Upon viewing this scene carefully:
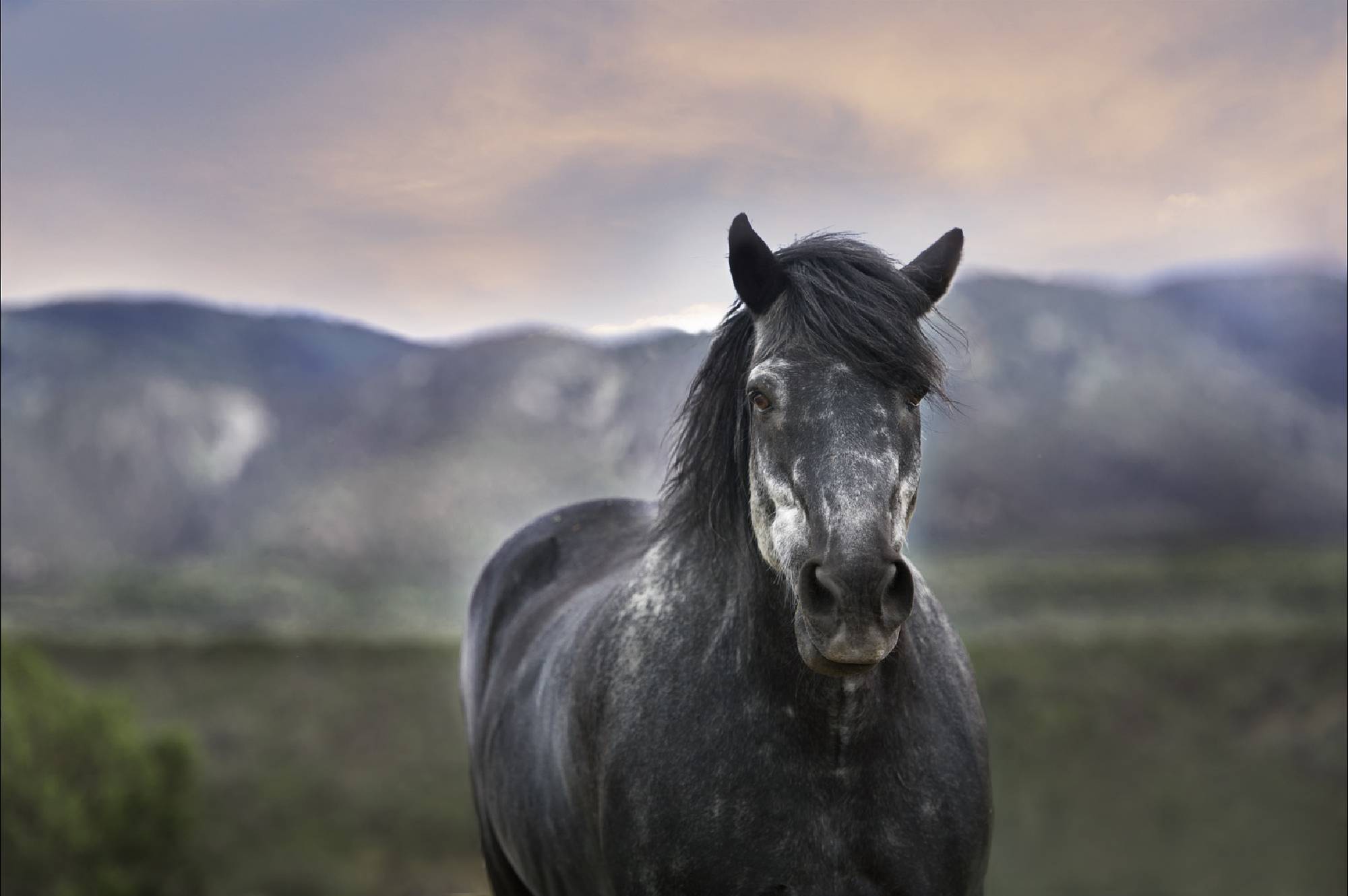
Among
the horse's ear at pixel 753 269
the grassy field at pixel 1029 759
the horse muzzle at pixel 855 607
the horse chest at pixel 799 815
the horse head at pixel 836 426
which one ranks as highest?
the horse's ear at pixel 753 269

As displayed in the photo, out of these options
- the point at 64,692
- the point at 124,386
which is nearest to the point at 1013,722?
the point at 64,692

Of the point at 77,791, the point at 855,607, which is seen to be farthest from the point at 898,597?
the point at 77,791

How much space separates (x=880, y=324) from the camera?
2988 mm

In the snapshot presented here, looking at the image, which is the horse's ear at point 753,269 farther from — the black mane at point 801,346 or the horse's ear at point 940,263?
the horse's ear at point 940,263

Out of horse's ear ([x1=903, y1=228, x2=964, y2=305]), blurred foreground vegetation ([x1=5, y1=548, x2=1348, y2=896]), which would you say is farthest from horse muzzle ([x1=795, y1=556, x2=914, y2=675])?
blurred foreground vegetation ([x1=5, y1=548, x2=1348, y2=896])

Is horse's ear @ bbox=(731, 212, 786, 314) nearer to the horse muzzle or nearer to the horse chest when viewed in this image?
the horse muzzle

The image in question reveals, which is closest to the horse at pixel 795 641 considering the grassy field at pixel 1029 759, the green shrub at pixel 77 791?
the grassy field at pixel 1029 759

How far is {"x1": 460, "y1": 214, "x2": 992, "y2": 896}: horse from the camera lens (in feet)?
8.93

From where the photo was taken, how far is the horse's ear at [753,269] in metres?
3.14

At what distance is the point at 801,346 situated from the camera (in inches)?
117

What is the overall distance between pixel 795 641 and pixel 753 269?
1096mm

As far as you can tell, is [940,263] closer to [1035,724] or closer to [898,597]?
[898,597]

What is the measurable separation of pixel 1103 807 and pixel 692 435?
3101 centimetres

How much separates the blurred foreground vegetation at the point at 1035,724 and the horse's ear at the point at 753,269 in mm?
23067
